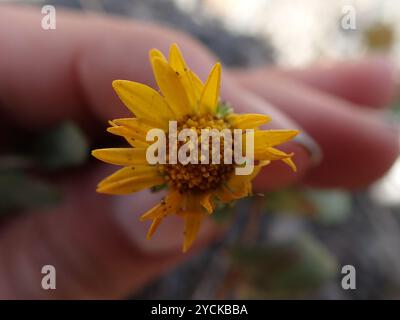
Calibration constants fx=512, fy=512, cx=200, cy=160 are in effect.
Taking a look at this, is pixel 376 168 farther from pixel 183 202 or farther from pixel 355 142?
pixel 183 202

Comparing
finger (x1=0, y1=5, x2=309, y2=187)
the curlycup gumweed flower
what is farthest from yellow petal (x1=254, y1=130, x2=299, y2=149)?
finger (x1=0, y1=5, x2=309, y2=187)

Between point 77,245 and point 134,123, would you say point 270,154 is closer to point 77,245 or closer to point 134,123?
point 134,123

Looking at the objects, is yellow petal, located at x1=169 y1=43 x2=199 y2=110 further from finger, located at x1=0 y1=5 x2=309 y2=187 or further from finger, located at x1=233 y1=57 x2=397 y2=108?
finger, located at x1=233 y1=57 x2=397 y2=108

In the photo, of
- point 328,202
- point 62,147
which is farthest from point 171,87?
point 328,202

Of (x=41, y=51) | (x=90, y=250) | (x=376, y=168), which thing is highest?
(x=41, y=51)

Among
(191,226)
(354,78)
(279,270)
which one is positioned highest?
(354,78)

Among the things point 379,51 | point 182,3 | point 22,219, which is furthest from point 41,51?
point 379,51

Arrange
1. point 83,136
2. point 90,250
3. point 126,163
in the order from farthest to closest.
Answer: point 90,250, point 83,136, point 126,163
